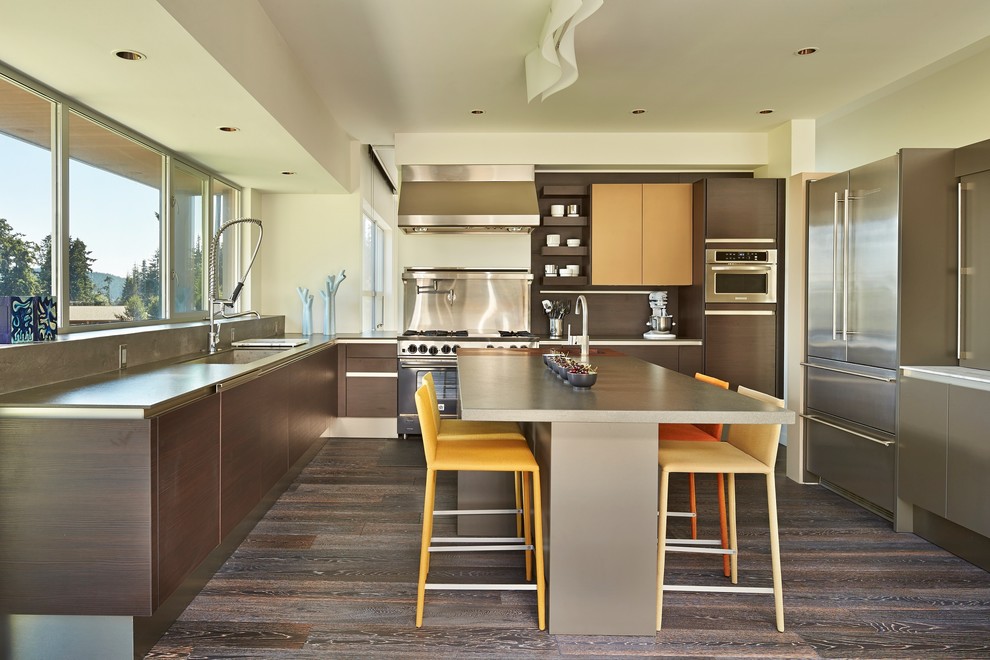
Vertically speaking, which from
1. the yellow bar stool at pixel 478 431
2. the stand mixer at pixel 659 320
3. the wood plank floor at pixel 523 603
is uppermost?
the stand mixer at pixel 659 320

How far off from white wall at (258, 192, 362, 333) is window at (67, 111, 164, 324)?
1.64 metres

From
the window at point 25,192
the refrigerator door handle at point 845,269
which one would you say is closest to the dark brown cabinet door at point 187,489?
the window at point 25,192

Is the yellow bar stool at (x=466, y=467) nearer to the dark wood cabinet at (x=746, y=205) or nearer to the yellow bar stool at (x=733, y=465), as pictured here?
the yellow bar stool at (x=733, y=465)

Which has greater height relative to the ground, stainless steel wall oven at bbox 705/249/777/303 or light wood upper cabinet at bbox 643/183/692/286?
light wood upper cabinet at bbox 643/183/692/286

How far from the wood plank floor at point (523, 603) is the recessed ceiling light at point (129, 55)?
214 cm

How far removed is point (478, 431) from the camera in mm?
2723

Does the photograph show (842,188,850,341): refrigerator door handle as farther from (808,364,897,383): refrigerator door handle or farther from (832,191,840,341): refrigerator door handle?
(808,364,897,383): refrigerator door handle

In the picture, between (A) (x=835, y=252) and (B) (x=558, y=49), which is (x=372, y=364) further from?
(A) (x=835, y=252)

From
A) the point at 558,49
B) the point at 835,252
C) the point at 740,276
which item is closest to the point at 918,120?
the point at 740,276

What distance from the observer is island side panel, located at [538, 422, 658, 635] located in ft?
7.00

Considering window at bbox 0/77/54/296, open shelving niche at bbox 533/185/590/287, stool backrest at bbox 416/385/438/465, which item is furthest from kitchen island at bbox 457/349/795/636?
open shelving niche at bbox 533/185/590/287

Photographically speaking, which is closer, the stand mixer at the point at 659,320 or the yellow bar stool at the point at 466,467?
the yellow bar stool at the point at 466,467

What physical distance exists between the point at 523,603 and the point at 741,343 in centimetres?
350

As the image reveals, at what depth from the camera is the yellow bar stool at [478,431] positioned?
2605mm
